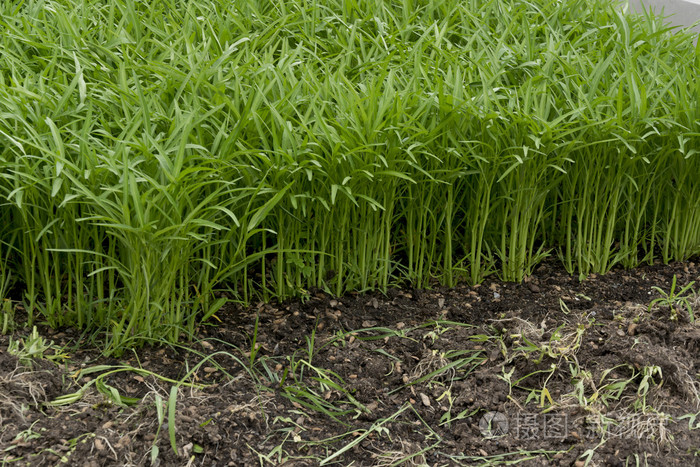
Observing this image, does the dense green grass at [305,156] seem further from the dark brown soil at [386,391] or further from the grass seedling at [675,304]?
the grass seedling at [675,304]

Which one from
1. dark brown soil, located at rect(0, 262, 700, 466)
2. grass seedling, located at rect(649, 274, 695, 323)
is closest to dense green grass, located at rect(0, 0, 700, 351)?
dark brown soil, located at rect(0, 262, 700, 466)

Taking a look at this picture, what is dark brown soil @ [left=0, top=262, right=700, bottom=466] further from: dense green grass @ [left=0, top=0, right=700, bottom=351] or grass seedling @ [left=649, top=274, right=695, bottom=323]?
dense green grass @ [left=0, top=0, right=700, bottom=351]

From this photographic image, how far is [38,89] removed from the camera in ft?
6.62

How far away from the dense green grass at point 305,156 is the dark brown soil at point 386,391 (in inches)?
6.0

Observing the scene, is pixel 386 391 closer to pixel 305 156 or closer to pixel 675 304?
pixel 305 156

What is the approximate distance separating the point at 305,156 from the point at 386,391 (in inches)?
25.7

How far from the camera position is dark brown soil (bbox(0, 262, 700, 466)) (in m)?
1.52

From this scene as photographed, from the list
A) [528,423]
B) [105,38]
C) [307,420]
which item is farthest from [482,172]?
[105,38]

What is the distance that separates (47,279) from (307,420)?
84 cm

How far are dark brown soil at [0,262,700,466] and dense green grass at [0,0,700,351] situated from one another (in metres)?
0.15

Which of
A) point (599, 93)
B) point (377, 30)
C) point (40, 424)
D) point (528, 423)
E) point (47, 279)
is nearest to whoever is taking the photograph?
point (40, 424)

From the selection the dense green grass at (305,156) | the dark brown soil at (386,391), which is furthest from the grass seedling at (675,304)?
the dense green grass at (305,156)

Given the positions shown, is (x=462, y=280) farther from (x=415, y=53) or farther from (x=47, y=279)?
(x=47, y=279)

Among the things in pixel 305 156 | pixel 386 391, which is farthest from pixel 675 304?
pixel 305 156
